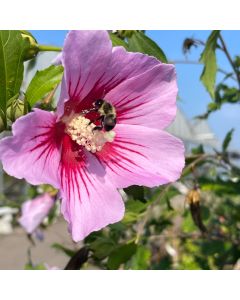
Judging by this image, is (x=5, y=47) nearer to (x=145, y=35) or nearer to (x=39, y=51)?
(x=39, y=51)

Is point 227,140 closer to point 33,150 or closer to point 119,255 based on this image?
point 119,255

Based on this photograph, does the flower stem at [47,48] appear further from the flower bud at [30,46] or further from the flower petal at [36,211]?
the flower petal at [36,211]

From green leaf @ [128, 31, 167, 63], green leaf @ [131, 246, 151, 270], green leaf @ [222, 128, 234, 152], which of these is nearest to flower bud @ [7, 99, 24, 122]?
green leaf @ [128, 31, 167, 63]

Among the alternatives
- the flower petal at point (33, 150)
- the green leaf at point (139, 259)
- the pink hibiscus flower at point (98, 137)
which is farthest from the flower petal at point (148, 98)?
the green leaf at point (139, 259)

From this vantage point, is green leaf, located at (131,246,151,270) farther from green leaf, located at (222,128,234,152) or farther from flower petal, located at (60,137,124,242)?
flower petal, located at (60,137,124,242)

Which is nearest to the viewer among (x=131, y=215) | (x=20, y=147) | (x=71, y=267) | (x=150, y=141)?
(x=20, y=147)

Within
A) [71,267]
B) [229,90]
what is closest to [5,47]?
[71,267]

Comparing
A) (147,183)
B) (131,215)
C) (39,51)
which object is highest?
(39,51)
